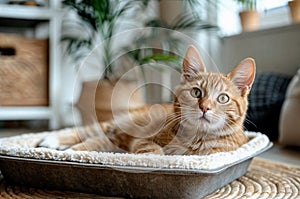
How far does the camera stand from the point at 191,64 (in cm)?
77

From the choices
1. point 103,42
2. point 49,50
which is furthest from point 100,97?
point 49,50

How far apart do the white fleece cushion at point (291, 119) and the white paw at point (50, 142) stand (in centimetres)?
75

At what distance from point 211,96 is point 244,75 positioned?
88 mm

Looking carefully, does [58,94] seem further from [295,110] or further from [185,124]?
[185,124]

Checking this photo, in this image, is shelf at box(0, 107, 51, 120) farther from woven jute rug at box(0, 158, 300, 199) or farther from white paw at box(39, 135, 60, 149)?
woven jute rug at box(0, 158, 300, 199)

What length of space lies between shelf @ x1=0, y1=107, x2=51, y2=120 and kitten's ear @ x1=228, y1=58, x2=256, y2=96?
149 cm

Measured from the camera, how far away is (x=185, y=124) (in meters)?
0.77

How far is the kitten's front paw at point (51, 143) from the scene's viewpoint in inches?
39.5

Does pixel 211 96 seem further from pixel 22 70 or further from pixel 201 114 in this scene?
pixel 22 70

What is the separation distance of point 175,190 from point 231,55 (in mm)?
931

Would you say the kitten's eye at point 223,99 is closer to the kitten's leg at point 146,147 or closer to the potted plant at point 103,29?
the kitten's leg at point 146,147

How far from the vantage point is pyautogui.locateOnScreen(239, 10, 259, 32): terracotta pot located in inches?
67.4

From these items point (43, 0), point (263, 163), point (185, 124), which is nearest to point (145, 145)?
point (185, 124)

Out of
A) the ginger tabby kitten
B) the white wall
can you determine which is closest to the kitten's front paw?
the ginger tabby kitten
